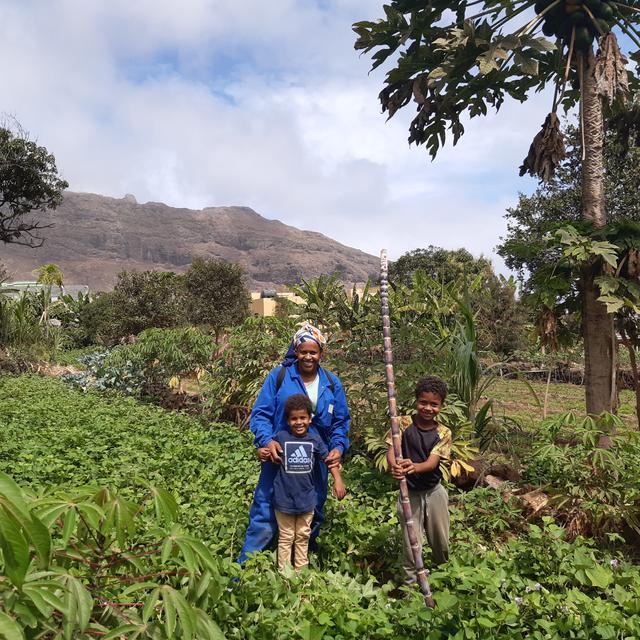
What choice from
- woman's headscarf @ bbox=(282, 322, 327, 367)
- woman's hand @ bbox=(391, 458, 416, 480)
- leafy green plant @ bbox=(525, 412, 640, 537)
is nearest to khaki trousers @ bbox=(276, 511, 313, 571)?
woman's hand @ bbox=(391, 458, 416, 480)

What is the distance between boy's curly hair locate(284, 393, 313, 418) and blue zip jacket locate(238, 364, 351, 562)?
128mm

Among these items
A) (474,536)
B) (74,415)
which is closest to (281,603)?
(474,536)

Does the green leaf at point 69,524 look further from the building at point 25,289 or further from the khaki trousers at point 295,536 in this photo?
the building at point 25,289

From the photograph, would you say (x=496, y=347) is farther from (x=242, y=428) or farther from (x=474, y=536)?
(x=474, y=536)

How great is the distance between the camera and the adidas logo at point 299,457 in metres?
3.31

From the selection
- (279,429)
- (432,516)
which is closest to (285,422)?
(279,429)

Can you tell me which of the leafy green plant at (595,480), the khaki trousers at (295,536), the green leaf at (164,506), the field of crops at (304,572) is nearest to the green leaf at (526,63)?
the leafy green plant at (595,480)

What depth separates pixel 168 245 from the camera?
14475 cm

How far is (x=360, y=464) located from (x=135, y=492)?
2116 millimetres

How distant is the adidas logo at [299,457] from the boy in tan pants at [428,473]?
574 mm

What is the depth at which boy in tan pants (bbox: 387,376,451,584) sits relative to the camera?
10.3ft

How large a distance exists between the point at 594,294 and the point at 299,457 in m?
3.84

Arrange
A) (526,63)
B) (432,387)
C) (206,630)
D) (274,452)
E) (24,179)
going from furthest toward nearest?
1. (24,179)
2. (526,63)
3. (274,452)
4. (432,387)
5. (206,630)

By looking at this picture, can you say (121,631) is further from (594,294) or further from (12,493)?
(594,294)
